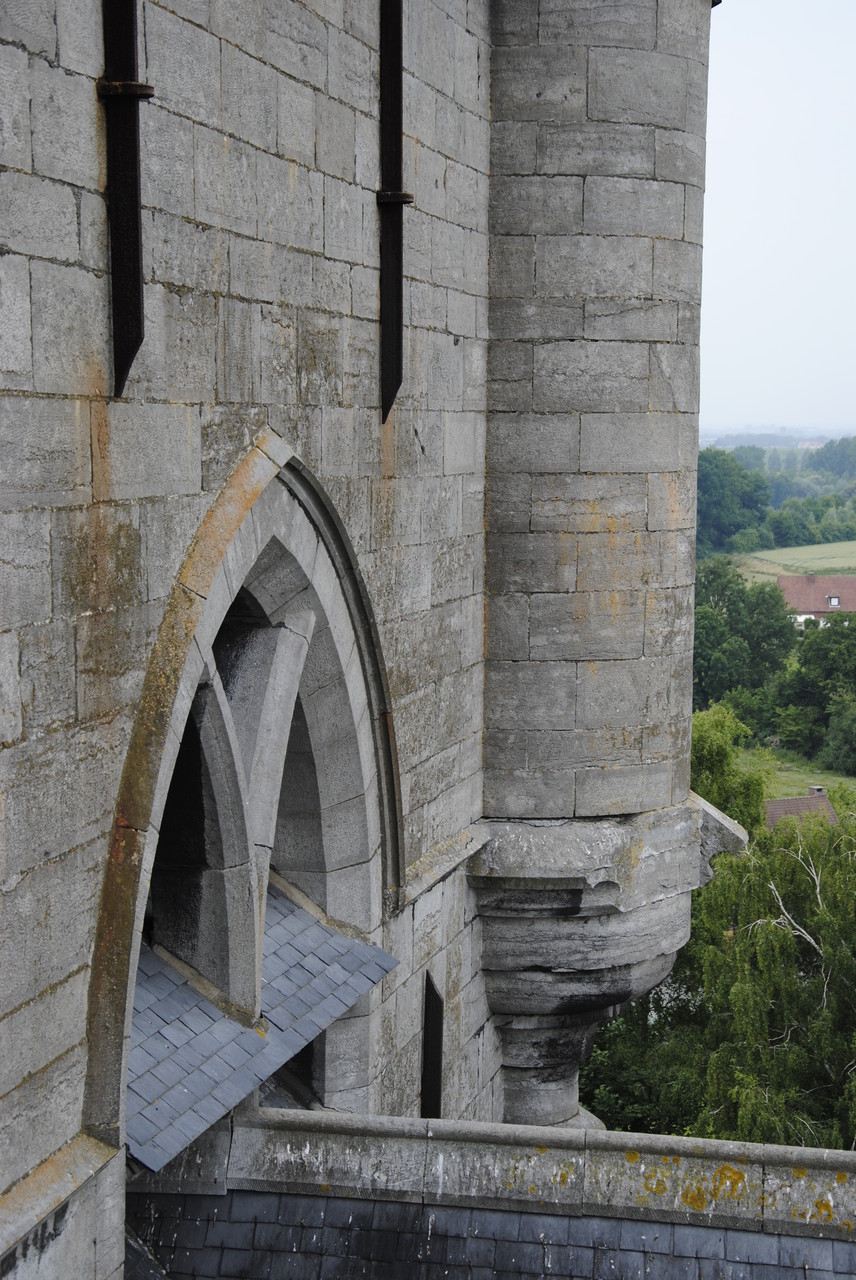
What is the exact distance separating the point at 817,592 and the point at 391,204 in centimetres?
7452

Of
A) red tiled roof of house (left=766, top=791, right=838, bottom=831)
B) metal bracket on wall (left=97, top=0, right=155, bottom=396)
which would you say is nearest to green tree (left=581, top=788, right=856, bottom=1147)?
metal bracket on wall (left=97, top=0, right=155, bottom=396)

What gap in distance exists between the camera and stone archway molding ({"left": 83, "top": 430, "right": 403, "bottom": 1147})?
4.37 m

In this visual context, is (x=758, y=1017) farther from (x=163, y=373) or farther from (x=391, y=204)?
(x=163, y=373)

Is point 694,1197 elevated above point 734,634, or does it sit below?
above

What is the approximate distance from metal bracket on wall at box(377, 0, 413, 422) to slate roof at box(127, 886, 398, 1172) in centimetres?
209

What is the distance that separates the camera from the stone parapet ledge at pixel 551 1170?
4.78m

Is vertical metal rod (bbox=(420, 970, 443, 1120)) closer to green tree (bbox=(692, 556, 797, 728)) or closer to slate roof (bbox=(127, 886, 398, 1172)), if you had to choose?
slate roof (bbox=(127, 886, 398, 1172))

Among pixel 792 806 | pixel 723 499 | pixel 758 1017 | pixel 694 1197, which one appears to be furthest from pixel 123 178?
pixel 723 499

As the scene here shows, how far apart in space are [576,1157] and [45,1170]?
1664 mm

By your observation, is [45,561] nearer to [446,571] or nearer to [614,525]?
[446,571]

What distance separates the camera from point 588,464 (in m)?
7.72

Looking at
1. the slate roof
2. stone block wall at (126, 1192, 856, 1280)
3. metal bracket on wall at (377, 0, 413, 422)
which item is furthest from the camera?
metal bracket on wall at (377, 0, 413, 422)

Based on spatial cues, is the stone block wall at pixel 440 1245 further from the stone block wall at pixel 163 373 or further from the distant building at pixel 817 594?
the distant building at pixel 817 594

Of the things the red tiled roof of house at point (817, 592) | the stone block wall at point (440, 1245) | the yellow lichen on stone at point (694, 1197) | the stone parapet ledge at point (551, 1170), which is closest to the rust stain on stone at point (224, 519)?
the stone parapet ledge at point (551, 1170)
